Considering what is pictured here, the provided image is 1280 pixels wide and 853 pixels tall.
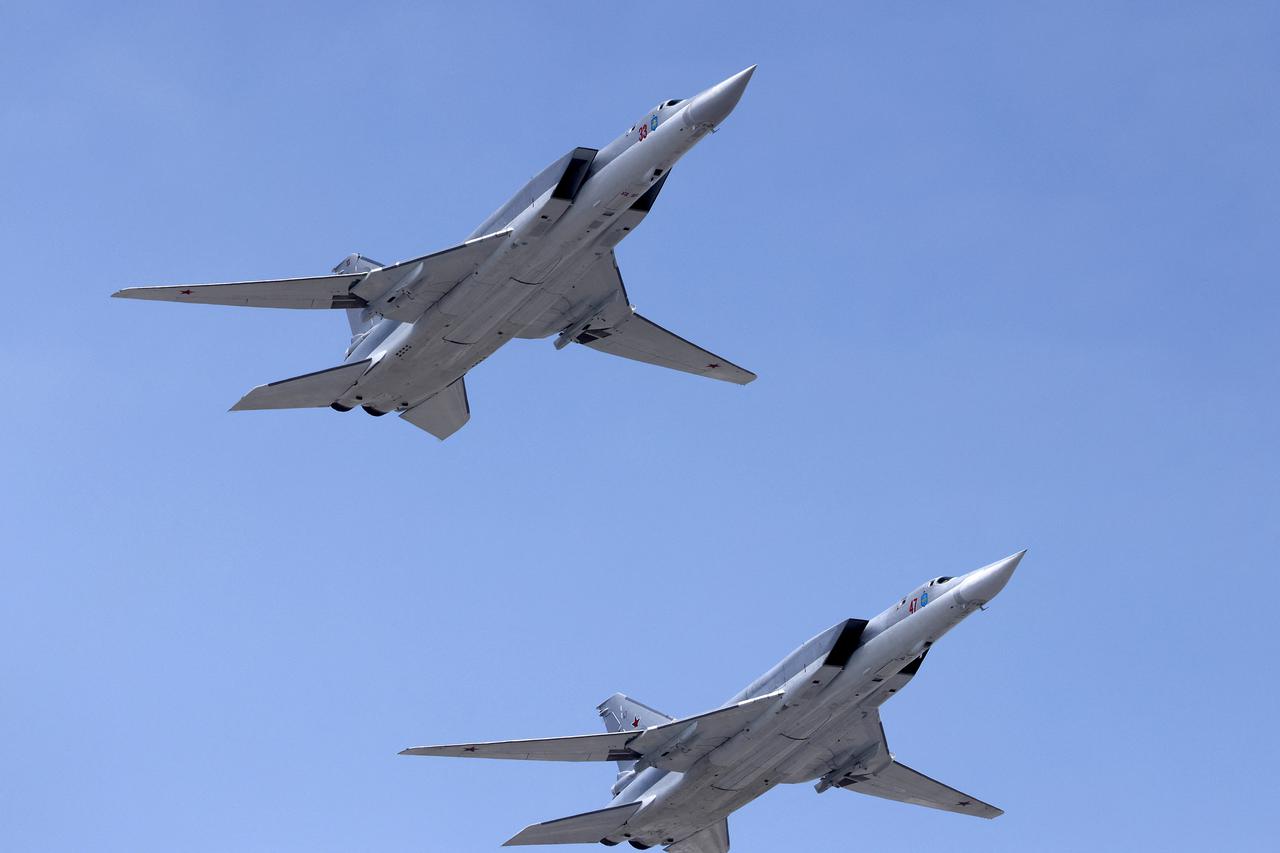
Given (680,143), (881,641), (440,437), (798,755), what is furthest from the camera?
→ (440,437)

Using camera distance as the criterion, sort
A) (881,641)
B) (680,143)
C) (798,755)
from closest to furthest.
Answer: (680,143) < (881,641) < (798,755)

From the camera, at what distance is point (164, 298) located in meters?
47.8

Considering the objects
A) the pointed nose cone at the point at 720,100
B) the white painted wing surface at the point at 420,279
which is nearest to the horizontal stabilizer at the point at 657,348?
the white painted wing surface at the point at 420,279

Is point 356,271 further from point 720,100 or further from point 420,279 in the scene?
point 720,100

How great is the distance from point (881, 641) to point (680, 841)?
381 inches

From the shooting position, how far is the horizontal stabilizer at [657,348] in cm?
5231

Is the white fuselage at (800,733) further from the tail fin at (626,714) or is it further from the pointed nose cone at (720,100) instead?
the pointed nose cone at (720,100)

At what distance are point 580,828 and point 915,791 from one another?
10.4 m

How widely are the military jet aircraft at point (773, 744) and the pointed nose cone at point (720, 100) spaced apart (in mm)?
12349

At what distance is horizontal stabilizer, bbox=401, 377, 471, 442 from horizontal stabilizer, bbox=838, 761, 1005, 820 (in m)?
14.9

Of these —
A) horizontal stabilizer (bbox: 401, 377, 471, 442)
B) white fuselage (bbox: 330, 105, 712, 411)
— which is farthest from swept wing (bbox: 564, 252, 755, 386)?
horizontal stabilizer (bbox: 401, 377, 471, 442)

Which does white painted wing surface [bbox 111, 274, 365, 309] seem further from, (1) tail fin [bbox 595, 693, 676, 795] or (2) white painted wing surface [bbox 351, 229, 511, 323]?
(1) tail fin [bbox 595, 693, 676, 795]

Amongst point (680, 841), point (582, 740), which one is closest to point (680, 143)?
point (582, 740)

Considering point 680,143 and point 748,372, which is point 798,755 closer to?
point 748,372
